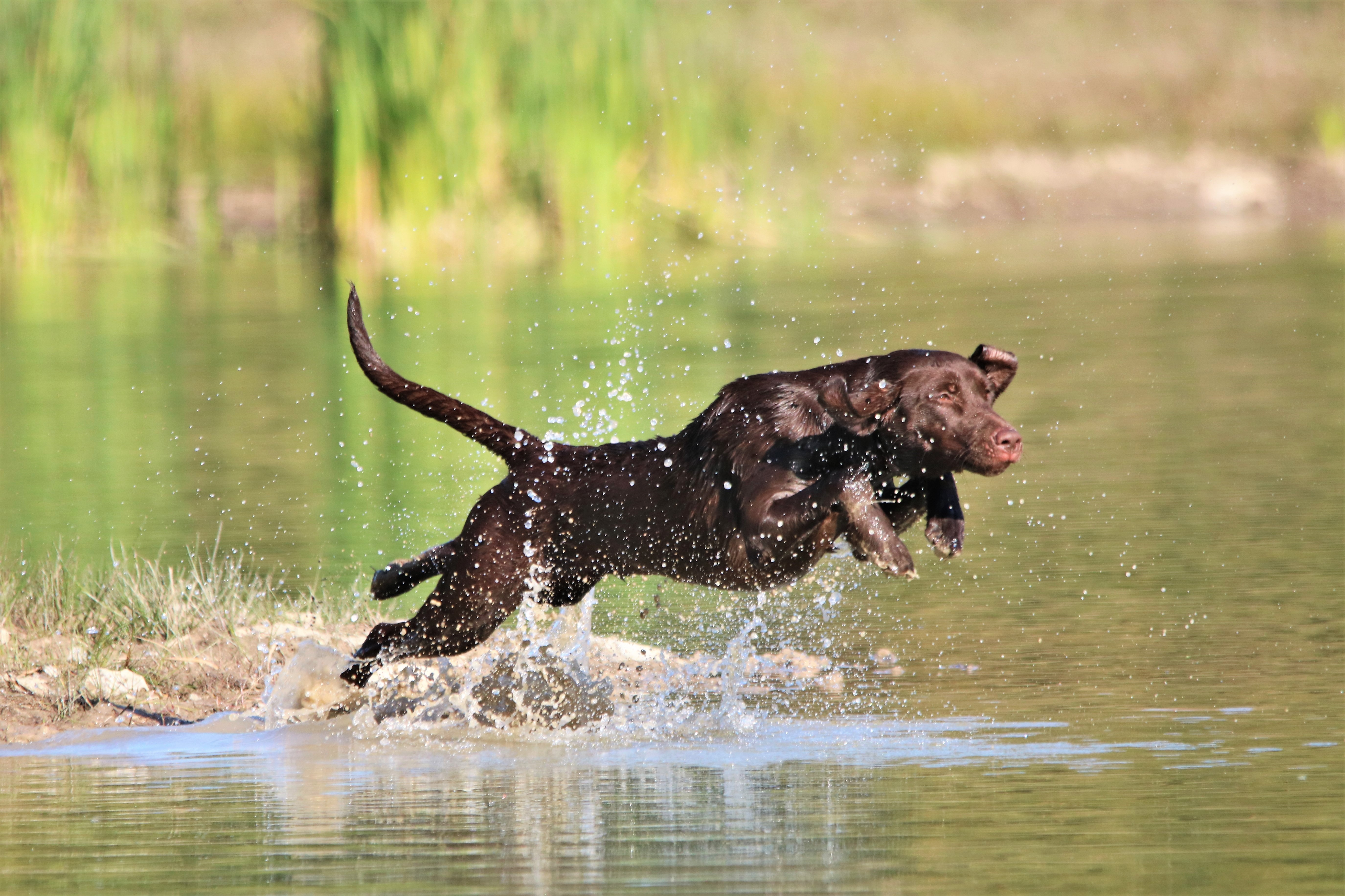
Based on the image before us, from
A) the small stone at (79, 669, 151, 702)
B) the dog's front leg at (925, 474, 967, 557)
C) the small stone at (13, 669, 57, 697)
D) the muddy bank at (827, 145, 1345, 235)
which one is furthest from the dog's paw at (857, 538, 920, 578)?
the muddy bank at (827, 145, 1345, 235)

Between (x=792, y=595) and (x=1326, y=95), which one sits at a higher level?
(x=1326, y=95)

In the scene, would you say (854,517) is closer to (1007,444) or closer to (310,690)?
(1007,444)

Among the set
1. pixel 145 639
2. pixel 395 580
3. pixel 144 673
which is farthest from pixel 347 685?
pixel 145 639

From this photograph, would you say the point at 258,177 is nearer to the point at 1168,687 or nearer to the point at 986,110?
the point at 986,110

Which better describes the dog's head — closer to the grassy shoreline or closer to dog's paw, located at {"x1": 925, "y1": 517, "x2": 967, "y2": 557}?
dog's paw, located at {"x1": 925, "y1": 517, "x2": 967, "y2": 557}

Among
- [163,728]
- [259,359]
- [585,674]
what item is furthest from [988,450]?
[259,359]

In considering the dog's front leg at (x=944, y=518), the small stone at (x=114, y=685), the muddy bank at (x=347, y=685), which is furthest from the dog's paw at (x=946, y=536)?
the small stone at (x=114, y=685)

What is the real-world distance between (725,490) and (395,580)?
129 centimetres

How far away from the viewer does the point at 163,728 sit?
7.48 m

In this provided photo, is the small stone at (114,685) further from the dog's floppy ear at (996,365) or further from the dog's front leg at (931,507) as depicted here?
the dog's floppy ear at (996,365)

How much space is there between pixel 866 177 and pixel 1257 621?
2325 cm

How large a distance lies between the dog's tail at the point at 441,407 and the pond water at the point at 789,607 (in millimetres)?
1026

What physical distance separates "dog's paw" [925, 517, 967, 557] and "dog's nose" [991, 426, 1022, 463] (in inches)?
12.0

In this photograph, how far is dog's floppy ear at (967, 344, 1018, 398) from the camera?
7051mm
